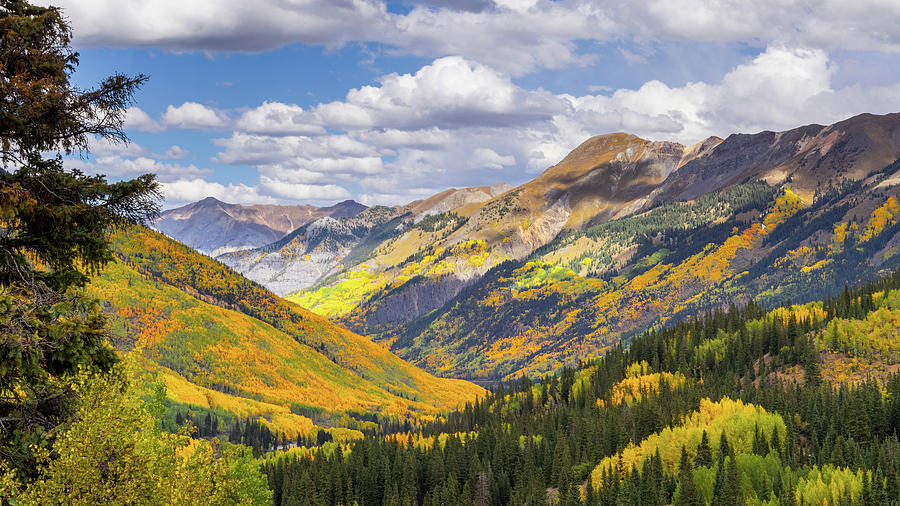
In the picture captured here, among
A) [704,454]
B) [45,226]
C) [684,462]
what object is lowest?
[684,462]

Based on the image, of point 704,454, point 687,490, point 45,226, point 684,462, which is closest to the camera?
point 45,226

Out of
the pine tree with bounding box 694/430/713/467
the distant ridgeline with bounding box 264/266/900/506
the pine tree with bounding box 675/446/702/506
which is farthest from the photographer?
the pine tree with bounding box 694/430/713/467

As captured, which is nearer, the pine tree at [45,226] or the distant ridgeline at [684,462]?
the pine tree at [45,226]

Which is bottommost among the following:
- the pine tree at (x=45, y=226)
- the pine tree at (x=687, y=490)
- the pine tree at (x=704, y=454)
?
the pine tree at (x=687, y=490)

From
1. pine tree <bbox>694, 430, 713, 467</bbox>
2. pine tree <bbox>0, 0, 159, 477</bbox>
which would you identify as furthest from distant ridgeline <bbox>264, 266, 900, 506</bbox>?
pine tree <bbox>0, 0, 159, 477</bbox>

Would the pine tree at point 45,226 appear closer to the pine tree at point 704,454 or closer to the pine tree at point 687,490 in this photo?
the pine tree at point 687,490

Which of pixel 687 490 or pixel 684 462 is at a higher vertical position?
pixel 684 462

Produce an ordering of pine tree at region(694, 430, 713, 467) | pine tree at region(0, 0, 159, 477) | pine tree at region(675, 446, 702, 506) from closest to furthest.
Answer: pine tree at region(0, 0, 159, 477), pine tree at region(675, 446, 702, 506), pine tree at region(694, 430, 713, 467)

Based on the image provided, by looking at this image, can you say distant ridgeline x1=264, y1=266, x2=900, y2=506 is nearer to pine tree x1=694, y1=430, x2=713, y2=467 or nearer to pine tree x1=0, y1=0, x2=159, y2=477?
pine tree x1=694, y1=430, x2=713, y2=467

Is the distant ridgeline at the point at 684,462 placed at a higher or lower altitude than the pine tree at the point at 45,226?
lower

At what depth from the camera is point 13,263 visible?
26578 millimetres

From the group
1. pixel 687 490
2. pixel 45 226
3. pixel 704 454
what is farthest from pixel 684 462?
pixel 45 226

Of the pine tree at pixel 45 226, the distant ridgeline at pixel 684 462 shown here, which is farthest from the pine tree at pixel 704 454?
the pine tree at pixel 45 226

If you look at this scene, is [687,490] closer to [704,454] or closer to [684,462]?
[684,462]
